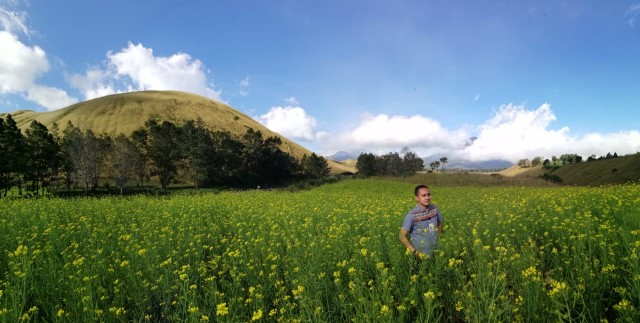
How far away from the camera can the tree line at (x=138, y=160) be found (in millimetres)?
47375

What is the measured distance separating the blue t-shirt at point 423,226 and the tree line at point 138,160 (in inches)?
2027

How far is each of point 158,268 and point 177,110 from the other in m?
157

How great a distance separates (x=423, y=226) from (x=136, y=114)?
150 m

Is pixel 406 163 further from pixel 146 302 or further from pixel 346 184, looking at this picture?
pixel 146 302

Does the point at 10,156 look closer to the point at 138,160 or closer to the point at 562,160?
the point at 138,160

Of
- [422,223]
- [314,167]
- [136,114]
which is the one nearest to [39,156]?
[422,223]

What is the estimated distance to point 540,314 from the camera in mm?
4125

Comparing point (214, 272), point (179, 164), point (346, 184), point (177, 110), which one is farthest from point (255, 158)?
point (177, 110)

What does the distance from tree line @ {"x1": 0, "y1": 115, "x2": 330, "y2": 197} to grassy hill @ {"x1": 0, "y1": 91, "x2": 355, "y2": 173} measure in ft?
139

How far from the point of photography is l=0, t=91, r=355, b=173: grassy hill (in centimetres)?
12512

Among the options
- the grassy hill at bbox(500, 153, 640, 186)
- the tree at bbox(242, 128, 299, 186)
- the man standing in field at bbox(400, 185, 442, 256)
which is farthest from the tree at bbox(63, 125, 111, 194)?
the grassy hill at bbox(500, 153, 640, 186)

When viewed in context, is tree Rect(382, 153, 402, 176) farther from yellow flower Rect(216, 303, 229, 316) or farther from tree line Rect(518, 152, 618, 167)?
yellow flower Rect(216, 303, 229, 316)

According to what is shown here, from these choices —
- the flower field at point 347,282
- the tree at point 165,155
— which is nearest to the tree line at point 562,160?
the flower field at point 347,282

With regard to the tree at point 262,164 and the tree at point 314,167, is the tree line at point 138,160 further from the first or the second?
the tree at point 314,167
